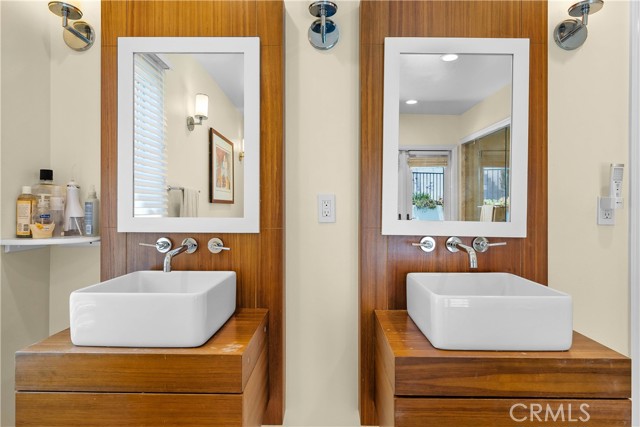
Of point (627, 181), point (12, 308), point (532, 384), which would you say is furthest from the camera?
point (627, 181)

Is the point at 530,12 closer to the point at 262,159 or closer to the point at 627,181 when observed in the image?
the point at 627,181

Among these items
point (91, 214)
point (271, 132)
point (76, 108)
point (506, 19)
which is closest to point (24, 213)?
point (91, 214)

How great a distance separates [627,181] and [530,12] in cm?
78

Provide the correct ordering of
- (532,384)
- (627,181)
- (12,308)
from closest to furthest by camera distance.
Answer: (532,384)
(12,308)
(627,181)

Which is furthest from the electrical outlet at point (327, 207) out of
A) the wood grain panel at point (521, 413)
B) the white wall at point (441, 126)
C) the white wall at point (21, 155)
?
the white wall at point (21, 155)

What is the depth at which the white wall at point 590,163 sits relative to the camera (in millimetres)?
1454

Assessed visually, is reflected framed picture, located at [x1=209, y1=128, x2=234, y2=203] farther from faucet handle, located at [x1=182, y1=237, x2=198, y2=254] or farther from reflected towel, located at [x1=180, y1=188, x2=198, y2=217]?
faucet handle, located at [x1=182, y1=237, x2=198, y2=254]

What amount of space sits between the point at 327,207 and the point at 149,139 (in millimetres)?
745

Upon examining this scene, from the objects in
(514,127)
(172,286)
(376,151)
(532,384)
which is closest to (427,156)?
(376,151)

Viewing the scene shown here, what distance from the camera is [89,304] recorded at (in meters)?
0.98

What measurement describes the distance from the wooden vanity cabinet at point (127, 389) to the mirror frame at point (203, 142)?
56 centimetres

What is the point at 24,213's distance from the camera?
133cm

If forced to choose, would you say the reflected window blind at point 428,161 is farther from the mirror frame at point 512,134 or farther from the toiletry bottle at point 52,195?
the toiletry bottle at point 52,195

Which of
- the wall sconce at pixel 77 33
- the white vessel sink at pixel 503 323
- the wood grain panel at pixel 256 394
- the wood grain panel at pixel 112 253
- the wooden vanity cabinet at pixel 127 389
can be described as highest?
the wall sconce at pixel 77 33
